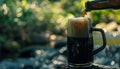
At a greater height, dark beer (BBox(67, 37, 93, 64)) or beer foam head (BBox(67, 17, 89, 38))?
beer foam head (BBox(67, 17, 89, 38))

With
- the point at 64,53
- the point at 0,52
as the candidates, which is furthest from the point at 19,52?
the point at 64,53

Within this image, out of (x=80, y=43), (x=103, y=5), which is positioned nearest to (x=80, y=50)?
(x=80, y=43)

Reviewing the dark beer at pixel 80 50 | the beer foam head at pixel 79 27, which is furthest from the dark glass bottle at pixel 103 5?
the dark beer at pixel 80 50

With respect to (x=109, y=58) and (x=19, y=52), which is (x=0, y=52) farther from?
(x=109, y=58)

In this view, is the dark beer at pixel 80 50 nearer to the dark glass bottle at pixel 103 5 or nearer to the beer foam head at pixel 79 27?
the beer foam head at pixel 79 27

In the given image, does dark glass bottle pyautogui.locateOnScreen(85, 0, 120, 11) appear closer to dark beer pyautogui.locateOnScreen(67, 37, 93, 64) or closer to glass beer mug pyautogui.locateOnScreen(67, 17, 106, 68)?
glass beer mug pyautogui.locateOnScreen(67, 17, 106, 68)

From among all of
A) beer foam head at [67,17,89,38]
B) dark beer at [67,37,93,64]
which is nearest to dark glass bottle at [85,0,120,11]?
beer foam head at [67,17,89,38]

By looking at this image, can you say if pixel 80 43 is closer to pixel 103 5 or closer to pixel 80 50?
pixel 80 50

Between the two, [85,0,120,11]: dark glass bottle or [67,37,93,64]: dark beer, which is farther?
[67,37,93,64]: dark beer
